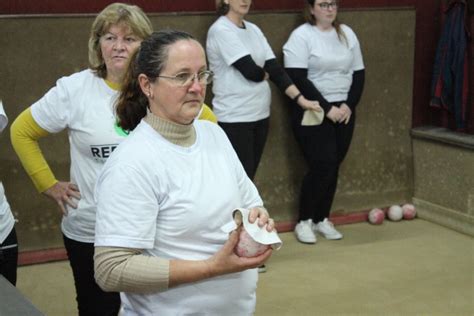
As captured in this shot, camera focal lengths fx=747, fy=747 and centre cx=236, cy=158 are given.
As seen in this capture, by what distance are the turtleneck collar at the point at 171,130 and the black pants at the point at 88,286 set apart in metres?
0.79

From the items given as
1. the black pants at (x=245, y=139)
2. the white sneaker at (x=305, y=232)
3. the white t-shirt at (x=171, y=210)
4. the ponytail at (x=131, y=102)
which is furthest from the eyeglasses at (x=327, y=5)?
the white t-shirt at (x=171, y=210)

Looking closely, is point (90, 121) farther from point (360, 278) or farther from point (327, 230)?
point (327, 230)

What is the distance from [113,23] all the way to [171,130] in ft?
2.39

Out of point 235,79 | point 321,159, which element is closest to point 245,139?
point 235,79

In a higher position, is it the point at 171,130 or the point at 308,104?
the point at 171,130

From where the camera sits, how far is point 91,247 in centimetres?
253

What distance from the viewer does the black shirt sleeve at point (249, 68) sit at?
4195 mm

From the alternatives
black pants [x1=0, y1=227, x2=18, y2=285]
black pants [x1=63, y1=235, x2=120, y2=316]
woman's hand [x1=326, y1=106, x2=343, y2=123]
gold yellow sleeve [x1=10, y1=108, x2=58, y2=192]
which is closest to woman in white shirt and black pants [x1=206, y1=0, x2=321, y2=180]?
woman's hand [x1=326, y1=106, x2=343, y2=123]

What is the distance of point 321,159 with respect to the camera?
472cm

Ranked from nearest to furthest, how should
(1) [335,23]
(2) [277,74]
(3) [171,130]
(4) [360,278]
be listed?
(3) [171,130], (4) [360,278], (2) [277,74], (1) [335,23]

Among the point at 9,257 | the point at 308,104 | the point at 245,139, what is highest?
the point at 9,257

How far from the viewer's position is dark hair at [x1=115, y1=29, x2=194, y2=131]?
185cm

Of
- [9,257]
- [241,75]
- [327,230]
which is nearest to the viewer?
[9,257]

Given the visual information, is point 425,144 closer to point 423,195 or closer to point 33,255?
point 423,195
